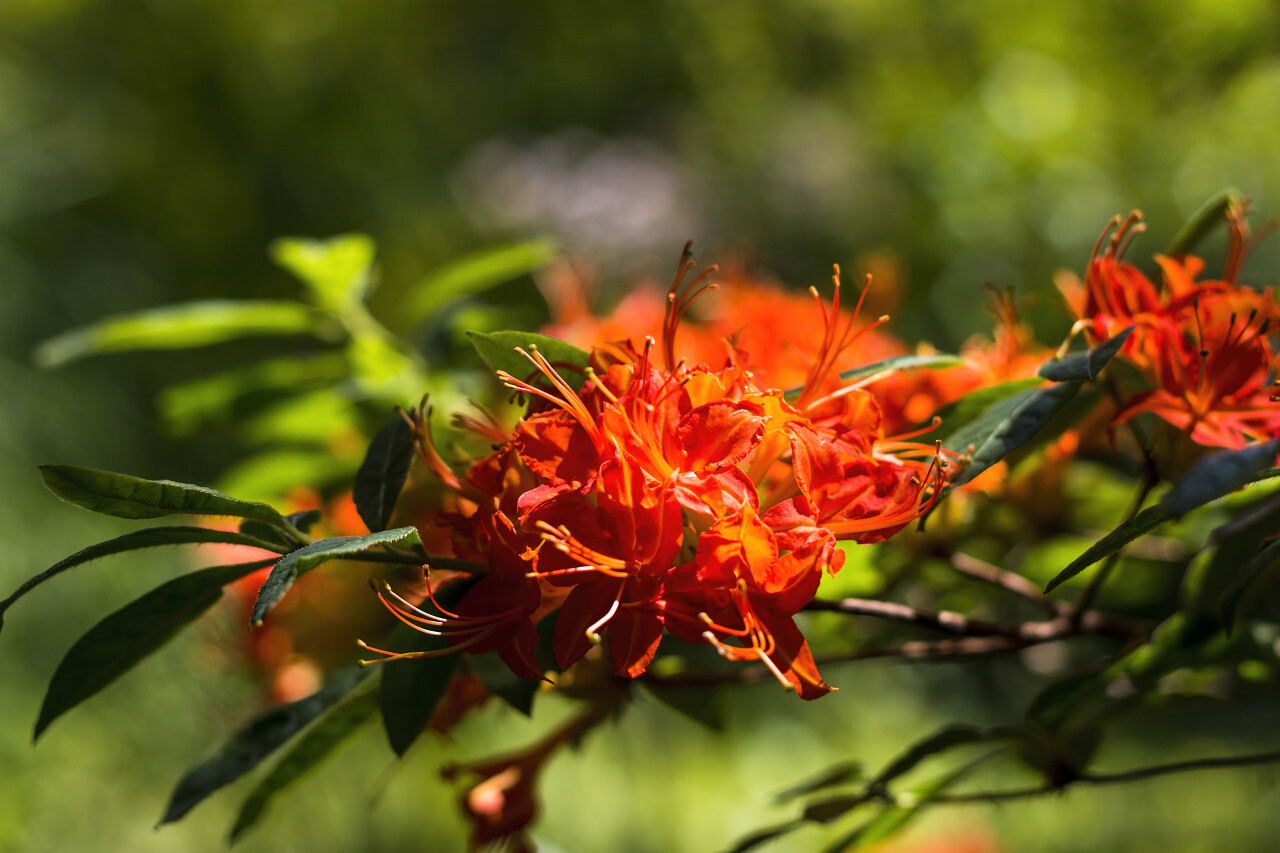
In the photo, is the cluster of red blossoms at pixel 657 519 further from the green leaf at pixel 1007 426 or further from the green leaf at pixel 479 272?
the green leaf at pixel 479 272

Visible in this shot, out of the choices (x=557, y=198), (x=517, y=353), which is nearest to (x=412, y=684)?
(x=517, y=353)

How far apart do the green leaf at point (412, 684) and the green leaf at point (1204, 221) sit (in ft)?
1.27

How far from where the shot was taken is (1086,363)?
38cm

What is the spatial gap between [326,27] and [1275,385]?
315 cm

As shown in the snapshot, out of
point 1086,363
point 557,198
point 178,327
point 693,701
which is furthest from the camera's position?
point 557,198

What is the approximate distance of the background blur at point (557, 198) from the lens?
1.60 m

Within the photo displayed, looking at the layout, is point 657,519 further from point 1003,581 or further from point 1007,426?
point 1003,581

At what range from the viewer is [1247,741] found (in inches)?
95.7

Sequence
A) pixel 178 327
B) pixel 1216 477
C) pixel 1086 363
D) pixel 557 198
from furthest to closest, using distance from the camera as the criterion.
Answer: pixel 557 198, pixel 178 327, pixel 1086 363, pixel 1216 477

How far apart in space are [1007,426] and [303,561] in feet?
0.90

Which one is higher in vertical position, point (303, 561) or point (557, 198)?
point (303, 561)

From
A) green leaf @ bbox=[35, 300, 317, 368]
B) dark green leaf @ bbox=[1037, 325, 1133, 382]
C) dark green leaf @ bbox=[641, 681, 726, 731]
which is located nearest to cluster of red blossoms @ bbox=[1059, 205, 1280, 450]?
dark green leaf @ bbox=[1037, 325, 1133, 382]

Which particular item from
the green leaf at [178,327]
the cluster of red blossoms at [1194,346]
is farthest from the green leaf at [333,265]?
the cluster of red blossoms at [1194,346]

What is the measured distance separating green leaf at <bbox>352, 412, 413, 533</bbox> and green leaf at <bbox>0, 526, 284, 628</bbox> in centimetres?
4
